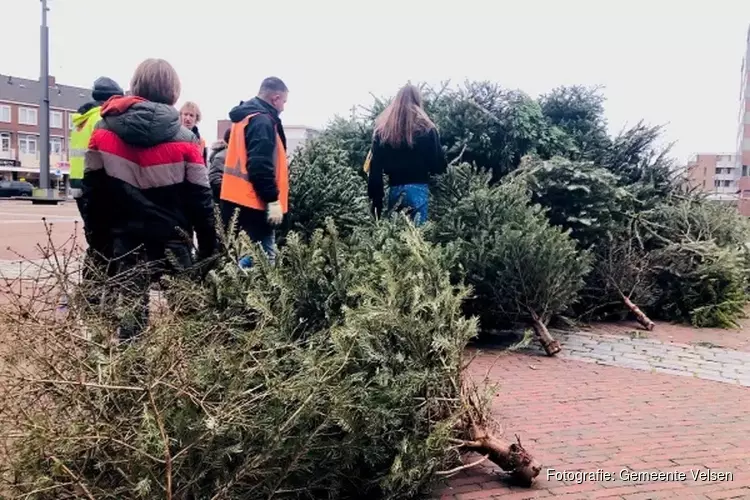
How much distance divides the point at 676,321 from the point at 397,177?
13.7 feet

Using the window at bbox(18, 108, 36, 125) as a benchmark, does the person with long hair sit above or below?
below

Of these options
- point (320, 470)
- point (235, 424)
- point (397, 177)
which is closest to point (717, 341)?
point (397, 177)

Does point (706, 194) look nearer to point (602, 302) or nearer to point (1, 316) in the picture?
point (602, 302)

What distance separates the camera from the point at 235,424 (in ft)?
8.19

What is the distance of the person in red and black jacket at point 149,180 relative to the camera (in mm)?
3984

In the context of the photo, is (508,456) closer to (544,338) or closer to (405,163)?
(544,338)

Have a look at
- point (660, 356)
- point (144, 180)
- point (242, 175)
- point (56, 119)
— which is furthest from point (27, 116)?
point (660, 356)

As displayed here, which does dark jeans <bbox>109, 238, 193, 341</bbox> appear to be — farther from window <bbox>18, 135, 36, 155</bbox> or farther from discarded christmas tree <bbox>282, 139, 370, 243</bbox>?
window <bbox>18, 135, 36, 155</bbox>

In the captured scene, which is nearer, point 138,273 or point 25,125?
point 138,273

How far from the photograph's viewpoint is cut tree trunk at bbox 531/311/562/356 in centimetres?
615

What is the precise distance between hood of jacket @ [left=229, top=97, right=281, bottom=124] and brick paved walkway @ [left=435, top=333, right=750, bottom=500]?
2660mm

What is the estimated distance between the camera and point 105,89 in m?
6.02

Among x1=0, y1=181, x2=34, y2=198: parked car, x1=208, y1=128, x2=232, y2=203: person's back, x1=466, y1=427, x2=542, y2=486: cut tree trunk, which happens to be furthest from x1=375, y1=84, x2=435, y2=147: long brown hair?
x1=0, y1=181, x2=34, y2=198: parked car

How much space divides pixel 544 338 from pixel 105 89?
15.1 ft
